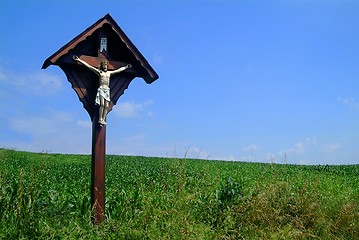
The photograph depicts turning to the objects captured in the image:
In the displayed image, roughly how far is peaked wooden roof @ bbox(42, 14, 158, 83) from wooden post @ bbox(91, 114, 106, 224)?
3.42 ft

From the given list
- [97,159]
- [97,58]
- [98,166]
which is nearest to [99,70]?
[97,58]

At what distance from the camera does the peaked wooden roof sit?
660 cm

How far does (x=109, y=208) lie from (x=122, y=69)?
2.33 meters

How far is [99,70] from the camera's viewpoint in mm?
6781

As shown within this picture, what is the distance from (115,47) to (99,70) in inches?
25.4

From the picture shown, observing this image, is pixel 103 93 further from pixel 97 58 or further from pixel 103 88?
pixel 97 58

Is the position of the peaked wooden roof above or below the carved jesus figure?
above

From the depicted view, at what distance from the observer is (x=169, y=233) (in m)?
5.41

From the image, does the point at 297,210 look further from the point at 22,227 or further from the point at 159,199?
the point at 22,227

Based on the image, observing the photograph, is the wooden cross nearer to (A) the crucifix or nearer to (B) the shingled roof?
(A) the crucifix

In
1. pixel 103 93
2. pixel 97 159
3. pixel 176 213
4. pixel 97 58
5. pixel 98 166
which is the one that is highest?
pixel 97 58

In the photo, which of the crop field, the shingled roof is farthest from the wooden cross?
the crop field

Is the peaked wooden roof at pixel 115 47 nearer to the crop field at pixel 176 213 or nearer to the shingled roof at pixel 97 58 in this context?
the shingled roof at pixel 97 58

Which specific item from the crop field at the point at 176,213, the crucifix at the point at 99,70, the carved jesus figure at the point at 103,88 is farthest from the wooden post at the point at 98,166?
the crop field at the point at 176,213
